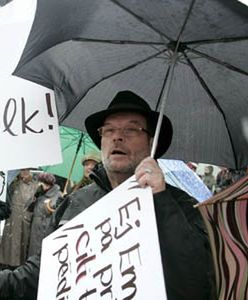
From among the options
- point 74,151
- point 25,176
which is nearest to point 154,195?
point 74,151

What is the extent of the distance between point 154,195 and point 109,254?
31 centimetres

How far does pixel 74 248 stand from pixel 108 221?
0.19 metres

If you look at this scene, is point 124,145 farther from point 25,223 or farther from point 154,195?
point 25,223

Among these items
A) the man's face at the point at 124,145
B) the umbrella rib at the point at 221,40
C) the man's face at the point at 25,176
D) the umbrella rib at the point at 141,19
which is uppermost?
the man's face at the point at 25,176

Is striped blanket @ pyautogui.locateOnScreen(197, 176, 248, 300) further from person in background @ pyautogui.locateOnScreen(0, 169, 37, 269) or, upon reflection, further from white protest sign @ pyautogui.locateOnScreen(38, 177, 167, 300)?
person in background @ pyautogui.locateOnScreen(0, 169, 37, 269)

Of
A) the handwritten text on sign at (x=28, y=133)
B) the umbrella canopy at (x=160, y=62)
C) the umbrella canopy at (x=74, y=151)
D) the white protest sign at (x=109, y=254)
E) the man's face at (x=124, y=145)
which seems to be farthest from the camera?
the umbrella canopy at (x=74, y=151)

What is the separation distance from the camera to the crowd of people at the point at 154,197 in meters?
2.57

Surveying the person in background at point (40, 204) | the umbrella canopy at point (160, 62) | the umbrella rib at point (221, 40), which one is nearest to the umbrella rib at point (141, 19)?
the umbrella canopy at point (160, 62)

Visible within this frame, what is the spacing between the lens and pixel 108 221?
2588 mm

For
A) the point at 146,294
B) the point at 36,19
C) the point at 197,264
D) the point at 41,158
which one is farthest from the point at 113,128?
the point at 146,294

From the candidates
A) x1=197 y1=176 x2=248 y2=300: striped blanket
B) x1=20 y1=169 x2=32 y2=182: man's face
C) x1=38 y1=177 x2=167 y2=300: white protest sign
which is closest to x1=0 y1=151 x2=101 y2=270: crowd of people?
x1=20 y1=169 x2=32 y2=182: man's face

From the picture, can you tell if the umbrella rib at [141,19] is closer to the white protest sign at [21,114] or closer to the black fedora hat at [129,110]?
the black fedora hat at [129,110]

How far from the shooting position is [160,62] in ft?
11.3

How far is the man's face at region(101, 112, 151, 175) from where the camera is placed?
2977mm
